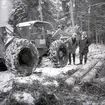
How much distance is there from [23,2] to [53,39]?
12.8 meters

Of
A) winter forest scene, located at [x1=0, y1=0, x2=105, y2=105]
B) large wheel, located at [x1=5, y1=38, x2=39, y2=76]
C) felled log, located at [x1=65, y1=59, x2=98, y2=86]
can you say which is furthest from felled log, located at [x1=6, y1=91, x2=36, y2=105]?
large wheel, located at [x1=5, y1=38, x2=39, y2=76]

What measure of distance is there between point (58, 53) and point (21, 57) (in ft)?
7.36

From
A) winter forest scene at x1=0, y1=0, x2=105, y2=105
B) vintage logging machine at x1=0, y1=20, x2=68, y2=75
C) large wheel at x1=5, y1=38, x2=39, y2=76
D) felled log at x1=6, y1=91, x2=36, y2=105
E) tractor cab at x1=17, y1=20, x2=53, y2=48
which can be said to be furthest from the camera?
tractor cab at x1=17, y1=20, x2=53, y2=48

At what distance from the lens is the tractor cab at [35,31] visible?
8344 millimetres

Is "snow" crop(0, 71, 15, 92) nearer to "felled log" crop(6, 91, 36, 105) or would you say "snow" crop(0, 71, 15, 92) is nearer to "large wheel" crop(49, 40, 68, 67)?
"felled log" crop(6, 91, 36, 105)

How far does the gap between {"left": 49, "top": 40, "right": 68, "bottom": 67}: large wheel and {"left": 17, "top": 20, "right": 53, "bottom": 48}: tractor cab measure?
538 mm

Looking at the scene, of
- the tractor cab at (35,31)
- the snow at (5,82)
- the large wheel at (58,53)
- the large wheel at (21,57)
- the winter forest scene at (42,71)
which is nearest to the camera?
the winter forest scene at (42,71)

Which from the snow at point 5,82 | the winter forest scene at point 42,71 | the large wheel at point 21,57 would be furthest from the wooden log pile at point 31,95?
the large wheel at point 21,57

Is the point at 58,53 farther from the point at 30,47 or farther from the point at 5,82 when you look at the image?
the point at 5,82

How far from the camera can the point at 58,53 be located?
8844mm

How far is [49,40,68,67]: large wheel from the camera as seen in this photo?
336 inches

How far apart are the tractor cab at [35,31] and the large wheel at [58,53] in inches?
21.2

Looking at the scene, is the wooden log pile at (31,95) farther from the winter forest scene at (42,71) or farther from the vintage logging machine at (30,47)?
the vintage logging machine at (30,47)

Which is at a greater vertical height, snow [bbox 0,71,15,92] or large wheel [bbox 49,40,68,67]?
large wheel [bbox 49,40,68,67]
